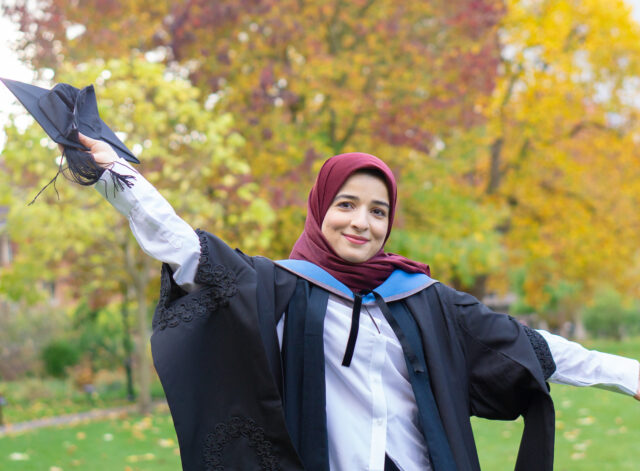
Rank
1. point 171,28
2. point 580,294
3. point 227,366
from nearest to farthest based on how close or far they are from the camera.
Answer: point 227,366
point 171,28
point 580,294

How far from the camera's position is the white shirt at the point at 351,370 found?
2.17m

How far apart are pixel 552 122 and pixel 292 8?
7.12 metres

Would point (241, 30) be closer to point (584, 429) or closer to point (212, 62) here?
point (212, 62)

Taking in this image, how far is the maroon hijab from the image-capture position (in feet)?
8.13

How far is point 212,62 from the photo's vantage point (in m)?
10.4

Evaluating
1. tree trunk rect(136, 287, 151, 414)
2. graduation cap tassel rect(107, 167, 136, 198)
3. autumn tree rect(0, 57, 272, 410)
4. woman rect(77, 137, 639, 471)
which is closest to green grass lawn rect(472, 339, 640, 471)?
autumn tree rect(0, 57, 272, 410)

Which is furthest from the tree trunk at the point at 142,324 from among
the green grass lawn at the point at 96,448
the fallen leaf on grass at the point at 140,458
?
the fallen leaf on grass at the point at 140,458

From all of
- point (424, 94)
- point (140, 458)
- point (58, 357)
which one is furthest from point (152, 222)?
point (58, 357)

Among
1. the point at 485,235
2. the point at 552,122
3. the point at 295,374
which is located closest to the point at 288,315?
the point at 295,374

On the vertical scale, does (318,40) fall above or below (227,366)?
above

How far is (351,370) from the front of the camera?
2.32 m

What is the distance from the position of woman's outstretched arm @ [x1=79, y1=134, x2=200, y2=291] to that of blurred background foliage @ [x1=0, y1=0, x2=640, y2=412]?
644 centimetres

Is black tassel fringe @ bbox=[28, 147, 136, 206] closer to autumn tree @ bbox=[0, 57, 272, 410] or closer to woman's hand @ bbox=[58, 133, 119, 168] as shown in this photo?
woman's hand @ bbox=[58, 133, 119, 168]

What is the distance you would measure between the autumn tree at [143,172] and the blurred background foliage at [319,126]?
30mm
